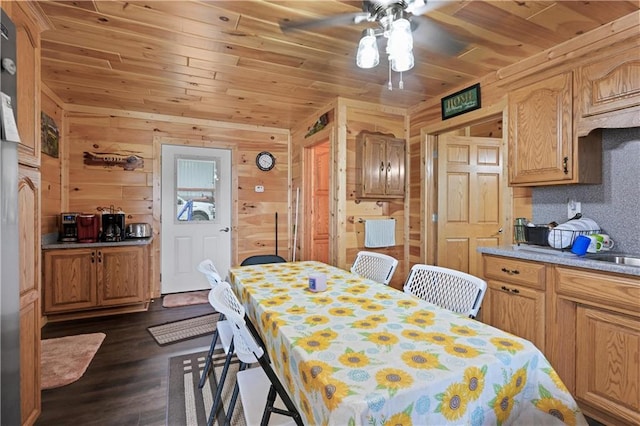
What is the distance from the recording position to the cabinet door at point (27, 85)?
148 centimetres

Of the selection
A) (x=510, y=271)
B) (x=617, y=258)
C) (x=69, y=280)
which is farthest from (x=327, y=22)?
(x=69, y=280)

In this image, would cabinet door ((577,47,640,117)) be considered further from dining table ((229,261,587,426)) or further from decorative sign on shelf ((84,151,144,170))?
decorative sign on shelf ((84,151,144,170))

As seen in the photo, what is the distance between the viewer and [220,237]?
4227 millimetres

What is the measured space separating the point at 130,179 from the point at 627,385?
4.58 meters

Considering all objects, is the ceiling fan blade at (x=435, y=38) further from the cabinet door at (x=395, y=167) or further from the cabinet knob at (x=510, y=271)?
the cabinet knob at (x=510, y=271)

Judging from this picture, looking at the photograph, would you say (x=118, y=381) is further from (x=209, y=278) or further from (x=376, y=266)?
(x=376, y=266)

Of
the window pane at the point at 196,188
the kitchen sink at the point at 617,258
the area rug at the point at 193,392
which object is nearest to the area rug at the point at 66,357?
the area rug at the point at 193,392

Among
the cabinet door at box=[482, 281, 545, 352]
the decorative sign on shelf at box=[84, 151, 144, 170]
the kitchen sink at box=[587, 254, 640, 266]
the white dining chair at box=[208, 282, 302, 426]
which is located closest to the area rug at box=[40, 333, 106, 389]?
the white dining chair at box=[208, 282, 302, 426]

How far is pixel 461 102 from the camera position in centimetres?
290

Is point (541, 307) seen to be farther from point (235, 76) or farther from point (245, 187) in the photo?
point (245, 187)

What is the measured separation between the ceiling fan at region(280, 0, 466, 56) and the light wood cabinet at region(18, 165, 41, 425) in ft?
5.41

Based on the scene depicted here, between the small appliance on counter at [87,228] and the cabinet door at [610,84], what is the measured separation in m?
4.24

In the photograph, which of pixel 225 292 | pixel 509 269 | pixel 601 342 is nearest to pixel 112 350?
pixel 225 292

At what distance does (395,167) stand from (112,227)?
3.12 meters
